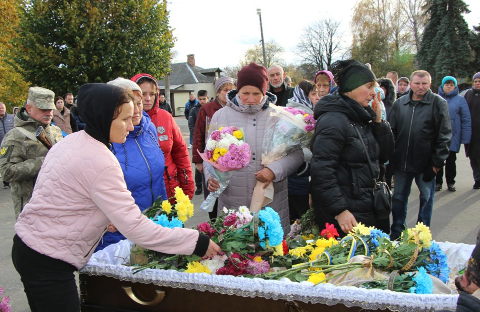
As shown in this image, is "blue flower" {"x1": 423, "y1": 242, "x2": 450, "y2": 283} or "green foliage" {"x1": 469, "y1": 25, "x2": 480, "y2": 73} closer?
"blue flower" {"x1": 423, "y1": 242, "x2": 450, "y2": 283}

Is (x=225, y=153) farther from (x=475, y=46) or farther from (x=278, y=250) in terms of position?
(x=475, y=46)

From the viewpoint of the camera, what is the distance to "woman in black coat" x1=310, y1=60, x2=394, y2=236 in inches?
106

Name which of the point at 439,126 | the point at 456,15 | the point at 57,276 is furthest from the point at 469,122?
the point at 456,15

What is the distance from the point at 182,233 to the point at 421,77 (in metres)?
3.93

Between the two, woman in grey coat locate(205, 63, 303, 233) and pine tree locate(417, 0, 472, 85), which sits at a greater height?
pine tree locate(417, 0, 472, 85)

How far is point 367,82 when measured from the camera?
9.09ft

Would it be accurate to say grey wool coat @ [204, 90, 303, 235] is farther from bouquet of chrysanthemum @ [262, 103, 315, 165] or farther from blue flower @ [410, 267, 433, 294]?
blue flower @ [410, 267, 433, 294]

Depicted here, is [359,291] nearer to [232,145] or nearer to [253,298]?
[253,298]

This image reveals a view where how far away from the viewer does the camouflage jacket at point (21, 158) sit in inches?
134

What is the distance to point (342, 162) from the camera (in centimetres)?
277

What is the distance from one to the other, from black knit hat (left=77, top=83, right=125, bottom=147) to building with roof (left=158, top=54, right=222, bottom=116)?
1890 inches

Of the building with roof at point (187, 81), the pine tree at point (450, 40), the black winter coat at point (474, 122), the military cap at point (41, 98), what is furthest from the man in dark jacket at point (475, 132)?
the building with roof at point (187, 81)

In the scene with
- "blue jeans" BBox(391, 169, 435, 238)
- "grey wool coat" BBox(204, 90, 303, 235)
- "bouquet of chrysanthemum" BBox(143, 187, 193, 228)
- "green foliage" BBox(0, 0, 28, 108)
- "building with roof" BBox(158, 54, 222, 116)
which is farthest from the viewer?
"building with roof" BBox(158, 54, 222, 116)

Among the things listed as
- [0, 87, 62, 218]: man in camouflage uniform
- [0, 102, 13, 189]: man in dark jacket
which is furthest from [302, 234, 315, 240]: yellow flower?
[0, 102, 13, 189]: man in dark jacket
